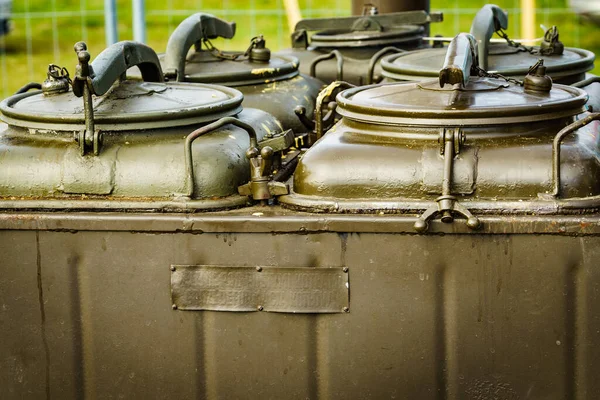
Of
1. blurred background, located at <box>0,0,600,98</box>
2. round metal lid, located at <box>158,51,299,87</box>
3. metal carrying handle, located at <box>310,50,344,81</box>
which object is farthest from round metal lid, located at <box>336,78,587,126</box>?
blurred background, located at <box>0,0,600,98</box>

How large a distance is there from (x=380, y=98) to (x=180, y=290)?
1011mm

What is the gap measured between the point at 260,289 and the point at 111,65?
1.01 meters

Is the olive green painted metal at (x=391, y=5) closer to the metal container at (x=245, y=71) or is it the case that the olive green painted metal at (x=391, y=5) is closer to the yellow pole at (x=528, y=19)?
the metal container at (x=245, y=71)

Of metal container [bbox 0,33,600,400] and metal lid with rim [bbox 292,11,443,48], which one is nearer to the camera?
metal container [bbox 0,33,600,400]

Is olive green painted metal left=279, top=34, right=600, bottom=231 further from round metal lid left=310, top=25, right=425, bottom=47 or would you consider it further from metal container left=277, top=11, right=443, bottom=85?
round metal lid left=310, top=25, right=425, bottom=47

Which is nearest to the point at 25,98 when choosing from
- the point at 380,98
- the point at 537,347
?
the point at 380,98

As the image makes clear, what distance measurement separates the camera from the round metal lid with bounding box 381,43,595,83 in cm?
468

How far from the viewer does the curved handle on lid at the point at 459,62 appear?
142 inches

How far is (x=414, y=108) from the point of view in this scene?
3549 mm

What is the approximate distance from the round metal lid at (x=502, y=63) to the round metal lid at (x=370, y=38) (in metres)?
0.87

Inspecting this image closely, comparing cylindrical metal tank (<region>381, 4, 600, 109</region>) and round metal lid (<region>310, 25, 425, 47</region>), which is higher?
round metal lid (<region>310, 25, 425, 47</region>)

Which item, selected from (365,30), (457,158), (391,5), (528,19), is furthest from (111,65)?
(528,19)

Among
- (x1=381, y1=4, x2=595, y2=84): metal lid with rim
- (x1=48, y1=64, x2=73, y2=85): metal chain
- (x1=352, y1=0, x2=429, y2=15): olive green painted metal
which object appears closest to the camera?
(x1=48, y1=64, x2=73, y2=85): metal chain

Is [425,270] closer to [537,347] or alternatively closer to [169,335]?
[537,347]
